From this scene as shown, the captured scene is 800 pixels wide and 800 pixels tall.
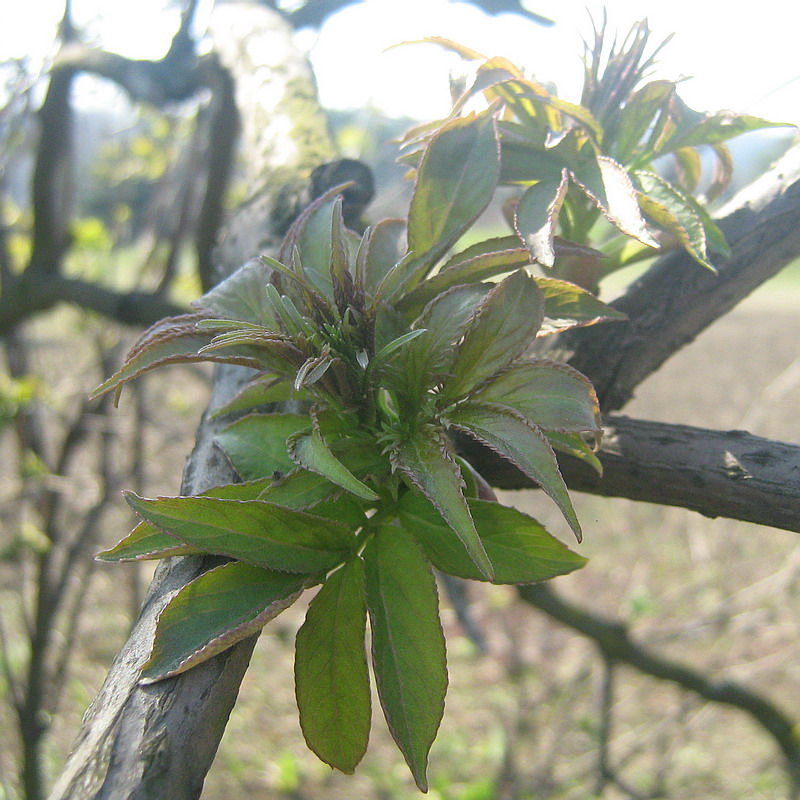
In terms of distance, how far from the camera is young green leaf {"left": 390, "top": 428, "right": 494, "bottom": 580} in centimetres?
40

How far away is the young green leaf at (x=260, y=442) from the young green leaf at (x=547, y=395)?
0.15m

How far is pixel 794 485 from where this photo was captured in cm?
54

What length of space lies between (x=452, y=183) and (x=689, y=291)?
0.30 metres

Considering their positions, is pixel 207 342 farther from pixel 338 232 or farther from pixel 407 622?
pixel 407 622

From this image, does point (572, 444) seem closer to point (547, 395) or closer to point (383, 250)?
point (547, 395)

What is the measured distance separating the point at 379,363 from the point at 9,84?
202 centimetres

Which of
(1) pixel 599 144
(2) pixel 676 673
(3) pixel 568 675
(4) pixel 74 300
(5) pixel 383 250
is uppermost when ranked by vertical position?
(1) pixel 599 144

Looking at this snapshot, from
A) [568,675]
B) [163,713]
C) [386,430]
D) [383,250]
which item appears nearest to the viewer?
[163,713]

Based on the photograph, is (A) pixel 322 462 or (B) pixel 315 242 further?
(B) pixel 315 242

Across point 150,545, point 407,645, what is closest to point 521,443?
point 407,645

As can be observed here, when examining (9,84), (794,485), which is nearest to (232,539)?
(794,485)

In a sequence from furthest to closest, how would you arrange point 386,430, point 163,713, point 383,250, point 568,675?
point 568,675 → point 383,250 → point 386,430 → point 163,713

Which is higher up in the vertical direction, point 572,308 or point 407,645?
point 572,308

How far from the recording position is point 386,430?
0.50 metres
